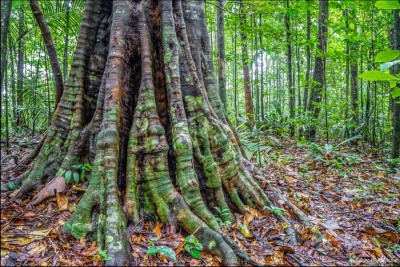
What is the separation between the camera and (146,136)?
303 cm

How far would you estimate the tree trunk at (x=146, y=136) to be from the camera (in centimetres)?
270

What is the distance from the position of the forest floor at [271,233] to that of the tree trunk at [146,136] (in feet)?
0.43

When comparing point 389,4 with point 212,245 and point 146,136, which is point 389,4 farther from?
point 146,136

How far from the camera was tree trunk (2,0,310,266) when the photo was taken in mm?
2701

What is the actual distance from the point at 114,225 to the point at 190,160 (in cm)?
98

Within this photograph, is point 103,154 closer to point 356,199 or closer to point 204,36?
point 204,36

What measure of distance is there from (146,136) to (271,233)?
1.68 metres

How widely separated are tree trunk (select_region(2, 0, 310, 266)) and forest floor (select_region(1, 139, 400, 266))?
0.13m

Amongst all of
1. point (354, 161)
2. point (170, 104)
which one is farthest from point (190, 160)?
point (354, 161)

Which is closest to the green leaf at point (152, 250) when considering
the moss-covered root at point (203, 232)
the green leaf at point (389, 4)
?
the moss-covered root at point (203, 232)

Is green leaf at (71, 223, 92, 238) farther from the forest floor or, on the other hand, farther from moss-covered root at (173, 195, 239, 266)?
moss-covered root at (173, 195, 239, 266)

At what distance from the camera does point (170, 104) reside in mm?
3244

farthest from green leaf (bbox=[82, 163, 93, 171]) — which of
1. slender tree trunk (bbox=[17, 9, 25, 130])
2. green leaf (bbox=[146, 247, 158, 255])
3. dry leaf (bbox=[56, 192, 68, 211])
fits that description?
slender tree trunk (bbox=[17, 9, 25, 130])

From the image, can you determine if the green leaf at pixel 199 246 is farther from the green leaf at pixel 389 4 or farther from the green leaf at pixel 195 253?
the green leaf at pixel 389 4
